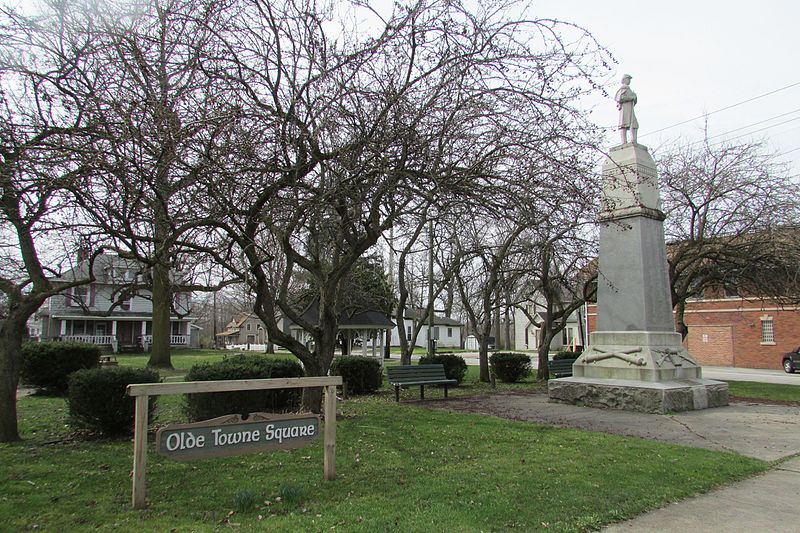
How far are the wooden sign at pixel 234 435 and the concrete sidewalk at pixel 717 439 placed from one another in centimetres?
298

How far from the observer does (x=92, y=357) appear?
14727 millimetres

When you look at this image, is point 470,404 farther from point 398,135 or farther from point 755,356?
point 755,356

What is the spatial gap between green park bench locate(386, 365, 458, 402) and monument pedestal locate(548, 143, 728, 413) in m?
2.89

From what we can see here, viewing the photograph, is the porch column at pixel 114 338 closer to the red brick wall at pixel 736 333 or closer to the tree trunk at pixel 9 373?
the tree trunk at pixel 9 373

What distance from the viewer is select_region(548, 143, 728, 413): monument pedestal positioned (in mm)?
11711

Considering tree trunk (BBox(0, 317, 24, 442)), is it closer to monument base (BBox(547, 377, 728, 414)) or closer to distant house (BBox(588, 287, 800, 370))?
monument base (BBox(547, 377, 728, 414))

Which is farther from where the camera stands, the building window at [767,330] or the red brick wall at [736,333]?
the building window at [767,330]

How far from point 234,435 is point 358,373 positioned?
1010 centimetres

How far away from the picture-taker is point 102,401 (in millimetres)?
8000

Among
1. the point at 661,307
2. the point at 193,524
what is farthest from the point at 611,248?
the point at 193,524

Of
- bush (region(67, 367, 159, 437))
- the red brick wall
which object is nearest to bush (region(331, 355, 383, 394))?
bush (region(67, 367, 159, 437))

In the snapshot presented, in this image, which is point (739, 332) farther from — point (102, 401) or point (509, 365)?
point (102, 401)

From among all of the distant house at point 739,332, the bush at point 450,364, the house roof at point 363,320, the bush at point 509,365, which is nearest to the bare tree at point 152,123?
the bush at point 450,364

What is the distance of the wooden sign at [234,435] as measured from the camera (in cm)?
471
